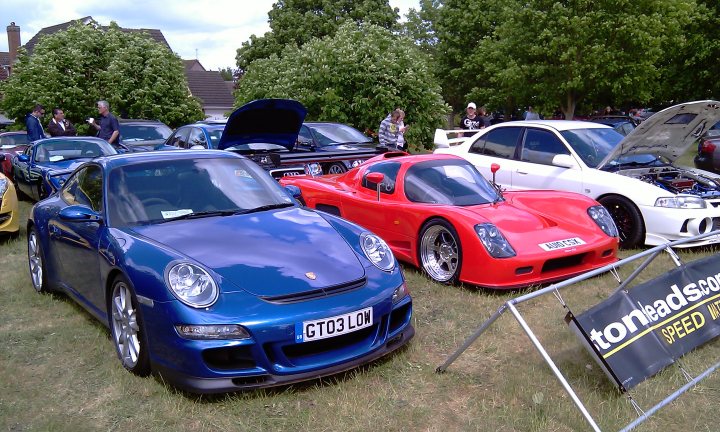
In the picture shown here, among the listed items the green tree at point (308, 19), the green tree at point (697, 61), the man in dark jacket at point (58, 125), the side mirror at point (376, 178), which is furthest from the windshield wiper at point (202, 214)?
the green tree at point (308, 19)

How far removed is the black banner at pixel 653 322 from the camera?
3264 millimetres

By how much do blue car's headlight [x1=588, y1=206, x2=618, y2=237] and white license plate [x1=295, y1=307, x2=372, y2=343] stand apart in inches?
131

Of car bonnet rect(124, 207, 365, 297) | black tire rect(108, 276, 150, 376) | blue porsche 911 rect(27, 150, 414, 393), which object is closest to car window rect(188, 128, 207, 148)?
blue porsche 911 rect(27, 150, 414, 393)

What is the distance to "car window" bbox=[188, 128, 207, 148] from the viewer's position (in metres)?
10.8

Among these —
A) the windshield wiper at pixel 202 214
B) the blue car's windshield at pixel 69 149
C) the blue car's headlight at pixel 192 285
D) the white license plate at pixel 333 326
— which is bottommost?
the blue car's windshield at pixel 69 149

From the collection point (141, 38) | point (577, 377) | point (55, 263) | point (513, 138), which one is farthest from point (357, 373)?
point (141, 38)

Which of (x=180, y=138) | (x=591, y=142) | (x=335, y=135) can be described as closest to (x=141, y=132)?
(x=180, y=138)

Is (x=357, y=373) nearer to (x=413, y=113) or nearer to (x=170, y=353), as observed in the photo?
(x=170, y=353)

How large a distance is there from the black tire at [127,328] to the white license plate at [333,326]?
3.11 feet

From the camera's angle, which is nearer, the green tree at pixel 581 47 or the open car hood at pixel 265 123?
the open car hood at pixel 265 123

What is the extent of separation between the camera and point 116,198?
172 inches

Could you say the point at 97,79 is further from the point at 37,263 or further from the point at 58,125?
the point at 37,263

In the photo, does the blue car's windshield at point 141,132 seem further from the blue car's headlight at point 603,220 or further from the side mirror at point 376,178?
the blue car's headlight at point 603,220

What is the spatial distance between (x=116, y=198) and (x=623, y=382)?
340cm
